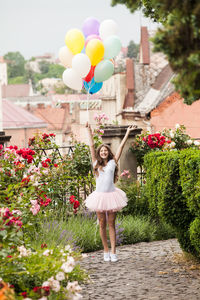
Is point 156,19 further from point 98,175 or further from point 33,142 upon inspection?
point 33,142

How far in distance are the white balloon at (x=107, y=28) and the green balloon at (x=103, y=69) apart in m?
0.44

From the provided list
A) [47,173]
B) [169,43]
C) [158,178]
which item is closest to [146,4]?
[158,178]

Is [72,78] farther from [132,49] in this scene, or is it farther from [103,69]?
[132,49]

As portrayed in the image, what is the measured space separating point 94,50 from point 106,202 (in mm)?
2375

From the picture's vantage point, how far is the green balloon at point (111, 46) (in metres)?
8.08

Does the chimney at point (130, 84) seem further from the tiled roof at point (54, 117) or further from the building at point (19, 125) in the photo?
the tiled roof at point (54, 117)

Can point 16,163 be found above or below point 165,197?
above

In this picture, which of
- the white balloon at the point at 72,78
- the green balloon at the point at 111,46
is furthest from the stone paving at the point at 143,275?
the green balloon at the point at 111,46

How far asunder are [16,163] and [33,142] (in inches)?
68.1

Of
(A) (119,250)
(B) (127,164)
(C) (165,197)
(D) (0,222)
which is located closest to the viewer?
(D) (0,222)

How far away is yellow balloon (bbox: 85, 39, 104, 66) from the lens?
25.8 feet

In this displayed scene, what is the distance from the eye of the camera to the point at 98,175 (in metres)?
7.07

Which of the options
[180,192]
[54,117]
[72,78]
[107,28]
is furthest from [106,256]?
[54,117]

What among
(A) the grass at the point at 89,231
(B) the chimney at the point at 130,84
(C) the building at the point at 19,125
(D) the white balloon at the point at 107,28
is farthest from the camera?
(C) the building at the point at 19,125
